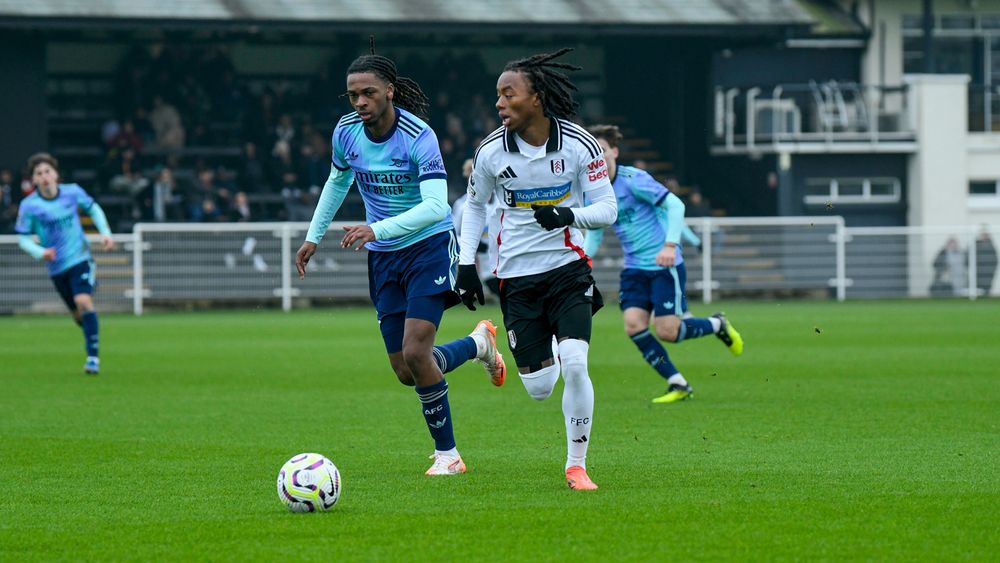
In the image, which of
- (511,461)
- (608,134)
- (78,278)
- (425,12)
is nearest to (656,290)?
(608,134)

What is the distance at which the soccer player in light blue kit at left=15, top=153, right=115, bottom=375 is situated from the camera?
1716 cm

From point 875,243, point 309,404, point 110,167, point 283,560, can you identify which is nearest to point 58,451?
point 309,404

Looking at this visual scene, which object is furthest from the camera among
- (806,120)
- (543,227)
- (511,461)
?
(806,120)

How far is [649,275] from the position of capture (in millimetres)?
13781

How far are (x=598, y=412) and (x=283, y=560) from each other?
6.47 m

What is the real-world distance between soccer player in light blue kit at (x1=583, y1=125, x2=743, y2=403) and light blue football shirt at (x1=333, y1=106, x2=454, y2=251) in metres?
4.47

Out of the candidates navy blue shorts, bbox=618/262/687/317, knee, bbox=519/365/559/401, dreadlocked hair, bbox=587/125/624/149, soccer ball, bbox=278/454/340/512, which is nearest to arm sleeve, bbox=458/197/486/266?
knee, bbox=519/365/559/401

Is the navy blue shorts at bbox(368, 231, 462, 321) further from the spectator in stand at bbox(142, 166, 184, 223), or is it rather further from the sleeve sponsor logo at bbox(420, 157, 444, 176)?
the spectator in stand at bbox(142, 166, 184, 223)

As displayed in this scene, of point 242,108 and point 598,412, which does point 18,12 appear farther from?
point 598,412

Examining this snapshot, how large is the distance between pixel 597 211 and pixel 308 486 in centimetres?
209

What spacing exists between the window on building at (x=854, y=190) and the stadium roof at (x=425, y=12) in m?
3.88

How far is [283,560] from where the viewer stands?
6434 millimetres

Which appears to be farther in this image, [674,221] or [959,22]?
[959,22]

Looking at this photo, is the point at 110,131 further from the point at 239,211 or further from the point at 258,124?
the point at 239,211
